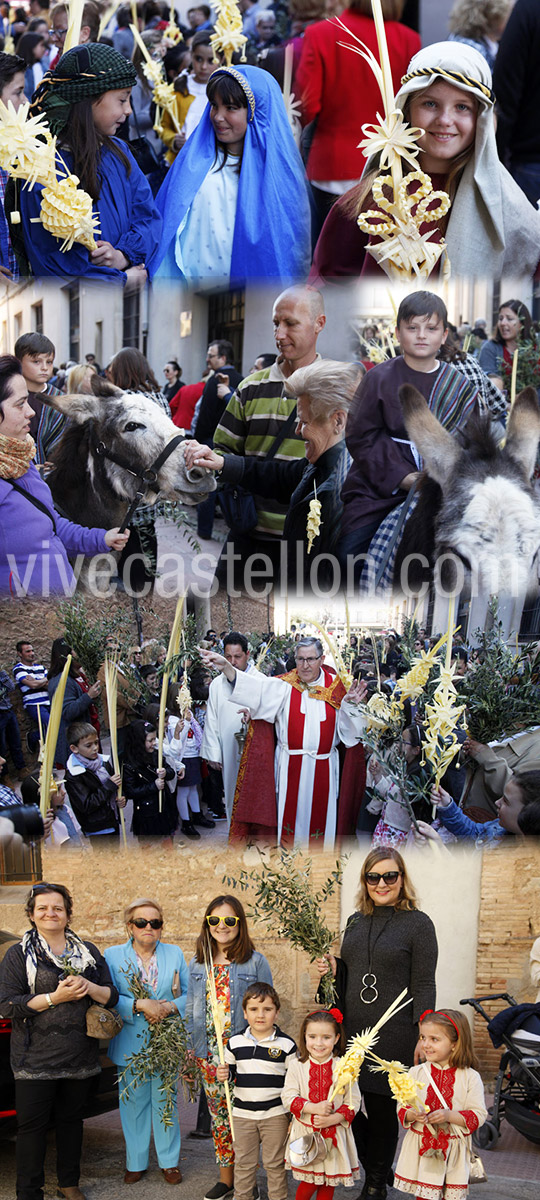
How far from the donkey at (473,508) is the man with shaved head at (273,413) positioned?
51cm

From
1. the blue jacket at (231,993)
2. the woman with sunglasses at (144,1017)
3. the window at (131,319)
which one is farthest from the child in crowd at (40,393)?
the blue jacket at (231,993)

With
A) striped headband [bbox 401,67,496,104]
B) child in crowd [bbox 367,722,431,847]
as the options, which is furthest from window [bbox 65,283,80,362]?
child in crowd [bbox 367,722,431,847]

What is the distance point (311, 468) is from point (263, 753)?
131 centimetres

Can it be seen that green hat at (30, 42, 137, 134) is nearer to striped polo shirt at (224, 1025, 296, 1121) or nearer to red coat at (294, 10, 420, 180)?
red coat at (294, 10, 420, 180)

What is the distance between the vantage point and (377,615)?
20.1ft

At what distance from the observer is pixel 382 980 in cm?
467

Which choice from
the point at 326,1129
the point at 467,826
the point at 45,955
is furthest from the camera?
the point at 467,826

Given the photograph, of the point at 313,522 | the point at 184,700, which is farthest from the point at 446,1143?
the point at 313,522

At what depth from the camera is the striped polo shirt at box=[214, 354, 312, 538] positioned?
612 cm

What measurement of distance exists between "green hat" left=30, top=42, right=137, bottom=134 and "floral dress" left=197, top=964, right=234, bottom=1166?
391cm

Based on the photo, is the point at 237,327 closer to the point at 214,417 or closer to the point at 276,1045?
the point at 214,417

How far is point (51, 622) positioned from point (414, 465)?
1.80 metres

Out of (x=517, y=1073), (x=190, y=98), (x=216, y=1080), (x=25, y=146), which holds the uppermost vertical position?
(x=190, y=98)

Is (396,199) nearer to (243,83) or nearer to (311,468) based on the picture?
(243,83)
